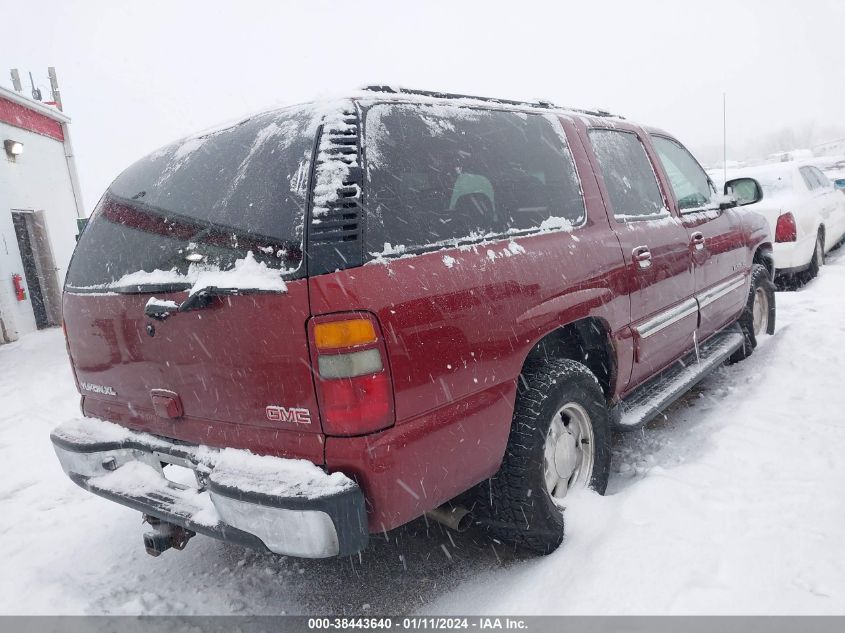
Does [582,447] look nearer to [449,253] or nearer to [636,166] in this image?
[449,253]

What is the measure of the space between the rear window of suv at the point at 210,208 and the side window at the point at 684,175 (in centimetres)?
272

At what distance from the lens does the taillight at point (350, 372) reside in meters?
1.80

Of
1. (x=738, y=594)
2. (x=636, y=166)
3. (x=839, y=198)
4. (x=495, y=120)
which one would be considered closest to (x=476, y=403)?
(x=738, y=594)

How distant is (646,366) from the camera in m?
3.34

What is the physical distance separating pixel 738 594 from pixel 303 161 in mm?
2147

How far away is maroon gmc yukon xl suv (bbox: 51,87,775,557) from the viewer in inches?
73.0

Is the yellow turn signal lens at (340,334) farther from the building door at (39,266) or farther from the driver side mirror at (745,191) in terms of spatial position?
the building door at (39,266)

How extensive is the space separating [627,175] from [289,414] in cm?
249

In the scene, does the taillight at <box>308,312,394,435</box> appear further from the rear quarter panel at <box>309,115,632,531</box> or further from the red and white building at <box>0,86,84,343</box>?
the red and white building at <box>0,86,84,343</box>

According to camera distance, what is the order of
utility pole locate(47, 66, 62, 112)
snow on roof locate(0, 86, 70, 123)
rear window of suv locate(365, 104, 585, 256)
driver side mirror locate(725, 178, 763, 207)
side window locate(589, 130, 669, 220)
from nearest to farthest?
rear window of suv locate(365, 104, 585, 256), side window locate(589, 130, 669, 220), driver side mirror locate(725, 178, 763, 207), snow on roof locate(0, 86, 70, 123), utility pole locate(47, 66, 62, 112)

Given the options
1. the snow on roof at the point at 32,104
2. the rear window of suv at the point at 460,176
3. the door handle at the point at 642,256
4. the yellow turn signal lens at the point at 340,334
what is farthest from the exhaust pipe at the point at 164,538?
the snow on roof at the point at 32,104

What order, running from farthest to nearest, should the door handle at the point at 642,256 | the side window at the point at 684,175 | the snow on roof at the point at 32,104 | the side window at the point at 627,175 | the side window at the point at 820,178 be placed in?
the snow on roof at the point at 32,104, the side window at the point at 820,178, the side window at the point at 684,175, the side window at the point at 627,175, the door handle at the point at 642,256

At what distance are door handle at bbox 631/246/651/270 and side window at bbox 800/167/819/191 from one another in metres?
5.98

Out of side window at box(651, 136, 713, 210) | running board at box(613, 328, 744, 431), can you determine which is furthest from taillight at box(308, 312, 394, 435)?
side window at box(651, 136, 713, 210)
